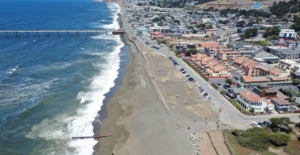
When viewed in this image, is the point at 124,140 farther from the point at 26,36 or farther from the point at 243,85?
the point at 26,36

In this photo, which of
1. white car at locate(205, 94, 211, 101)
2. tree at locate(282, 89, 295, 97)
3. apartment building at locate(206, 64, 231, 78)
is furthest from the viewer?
apartment building at locate(206, 64, 231, 78)

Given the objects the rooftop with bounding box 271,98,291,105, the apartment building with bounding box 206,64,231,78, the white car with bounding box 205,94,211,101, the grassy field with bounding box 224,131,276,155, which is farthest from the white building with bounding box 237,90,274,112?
the apartment building with bounding box 206,64,231,78

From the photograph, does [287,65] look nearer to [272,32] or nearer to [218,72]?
[218,72]

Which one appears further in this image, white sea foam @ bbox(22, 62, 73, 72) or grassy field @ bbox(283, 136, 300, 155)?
white sea foam @ bbox(22, 62, 73, 72)

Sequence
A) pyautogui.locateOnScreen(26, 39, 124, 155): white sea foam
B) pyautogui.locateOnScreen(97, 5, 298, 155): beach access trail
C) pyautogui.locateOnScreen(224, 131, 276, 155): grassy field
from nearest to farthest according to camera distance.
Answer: pyautogui.locateOnScreen(224, 131, 276, 155): grassy field < pyautogui.locateOnScreen(97, 5, 298, 155): beach access trail < pyautogui.locateOnScreen(26, 39, 124, 155): white sea foam

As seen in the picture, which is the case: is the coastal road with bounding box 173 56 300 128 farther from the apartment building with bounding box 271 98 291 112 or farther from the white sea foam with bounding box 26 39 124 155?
the white sea foam with bounding box 26 39 124 155

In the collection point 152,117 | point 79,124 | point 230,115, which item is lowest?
point 79,124

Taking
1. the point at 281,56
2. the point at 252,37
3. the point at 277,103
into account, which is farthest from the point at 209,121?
the point at 252,37

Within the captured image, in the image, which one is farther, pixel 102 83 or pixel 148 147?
pixel 102 83

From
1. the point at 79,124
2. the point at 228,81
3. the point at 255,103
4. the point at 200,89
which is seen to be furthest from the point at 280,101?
the point at 79,124
